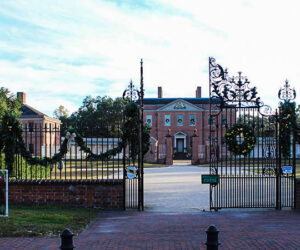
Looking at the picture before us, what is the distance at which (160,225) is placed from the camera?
808 cm

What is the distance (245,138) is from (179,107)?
42021 mm

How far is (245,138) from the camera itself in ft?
35.5

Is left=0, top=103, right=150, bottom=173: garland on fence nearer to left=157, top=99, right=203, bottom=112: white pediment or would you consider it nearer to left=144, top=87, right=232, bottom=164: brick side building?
left=144, top=87, right=232, bottom=164: brick side building

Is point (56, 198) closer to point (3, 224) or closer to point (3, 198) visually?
point (3, 198)

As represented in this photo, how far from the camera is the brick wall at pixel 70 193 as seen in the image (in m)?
10.3

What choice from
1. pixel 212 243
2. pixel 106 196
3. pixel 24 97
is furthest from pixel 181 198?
pixel 24 97

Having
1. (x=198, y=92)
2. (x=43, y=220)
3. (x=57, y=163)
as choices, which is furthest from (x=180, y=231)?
(x=198, y=92)

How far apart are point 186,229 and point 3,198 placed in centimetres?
440

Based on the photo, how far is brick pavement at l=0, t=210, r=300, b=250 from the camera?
6.29 metres

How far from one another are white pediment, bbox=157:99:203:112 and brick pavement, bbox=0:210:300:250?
1673 inches

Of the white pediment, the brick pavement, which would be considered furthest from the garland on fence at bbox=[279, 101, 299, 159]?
the white pediment

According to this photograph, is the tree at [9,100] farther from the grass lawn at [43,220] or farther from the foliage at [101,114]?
the foliage at [101,114]

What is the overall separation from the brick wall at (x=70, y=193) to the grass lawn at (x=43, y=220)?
0.92ft

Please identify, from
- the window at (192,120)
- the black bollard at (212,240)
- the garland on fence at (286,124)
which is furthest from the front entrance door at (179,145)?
the black bollard at (212,240)
